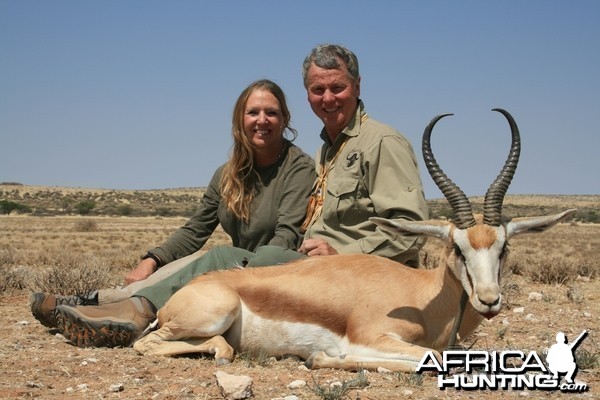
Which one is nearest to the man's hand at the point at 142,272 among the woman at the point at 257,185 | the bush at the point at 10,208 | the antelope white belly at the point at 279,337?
the woman at the point at 257,185

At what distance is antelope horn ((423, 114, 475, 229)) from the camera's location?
5.59 m

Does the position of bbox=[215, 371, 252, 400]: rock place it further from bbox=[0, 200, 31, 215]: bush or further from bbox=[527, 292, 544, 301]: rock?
bbox=[0, 200, 31, 215]: bush

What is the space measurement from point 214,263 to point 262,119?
73.3 inches

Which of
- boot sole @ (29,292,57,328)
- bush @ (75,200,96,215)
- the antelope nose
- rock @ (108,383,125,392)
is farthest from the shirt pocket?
bush @ (75,200,96,215)

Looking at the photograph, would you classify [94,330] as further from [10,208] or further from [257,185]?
[10,208]

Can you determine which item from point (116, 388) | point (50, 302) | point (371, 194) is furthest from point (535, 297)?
point (116, 388)

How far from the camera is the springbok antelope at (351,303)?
5.64m

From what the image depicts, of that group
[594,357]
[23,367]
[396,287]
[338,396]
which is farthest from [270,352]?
[594,357]

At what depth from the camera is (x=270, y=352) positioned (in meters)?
6.38

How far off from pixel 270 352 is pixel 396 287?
4.32 feet

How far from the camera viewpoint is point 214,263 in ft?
23.6

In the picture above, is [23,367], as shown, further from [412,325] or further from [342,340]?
[412,325]

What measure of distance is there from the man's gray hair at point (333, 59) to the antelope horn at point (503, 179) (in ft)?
7.44

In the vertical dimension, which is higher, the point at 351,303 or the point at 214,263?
the point at 214,263
